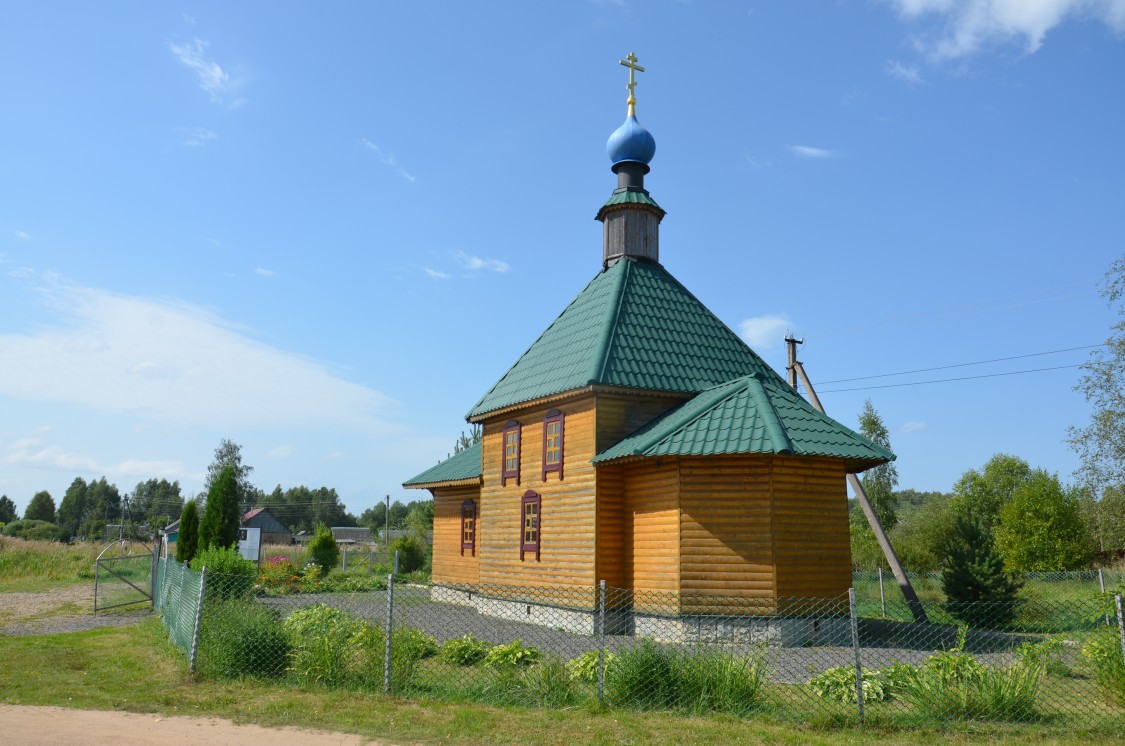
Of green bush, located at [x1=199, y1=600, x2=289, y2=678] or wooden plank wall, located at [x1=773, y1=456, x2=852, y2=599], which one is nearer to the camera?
green bush, located at [x1=199, y1=600, x2=289, y2=678]

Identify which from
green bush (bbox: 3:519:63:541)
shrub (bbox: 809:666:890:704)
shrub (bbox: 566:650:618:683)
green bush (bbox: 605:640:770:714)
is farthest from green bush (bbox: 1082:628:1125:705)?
green bush (bbox: 3:519:63:541)

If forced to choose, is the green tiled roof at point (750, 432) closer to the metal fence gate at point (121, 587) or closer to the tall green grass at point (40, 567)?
the metal fence gate at point (121, 587)

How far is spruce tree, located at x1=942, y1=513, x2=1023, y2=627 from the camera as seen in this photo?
16266 millimetres

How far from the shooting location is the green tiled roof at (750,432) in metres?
13.0

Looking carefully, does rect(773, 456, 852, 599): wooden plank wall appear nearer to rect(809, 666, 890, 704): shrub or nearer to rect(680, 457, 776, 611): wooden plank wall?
rect(680, 457, 776, 611): wooden plank wall

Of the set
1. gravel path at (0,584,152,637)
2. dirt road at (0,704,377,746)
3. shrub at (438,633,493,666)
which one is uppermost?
shrub at (438,633,493,666)

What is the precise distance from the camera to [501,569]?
1769 centimetres

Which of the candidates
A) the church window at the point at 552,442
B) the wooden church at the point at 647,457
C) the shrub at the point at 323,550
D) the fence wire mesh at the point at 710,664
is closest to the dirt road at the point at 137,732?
the fence wire mesh at the point at 710,664

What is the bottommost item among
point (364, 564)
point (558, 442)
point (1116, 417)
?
point (364, 564)

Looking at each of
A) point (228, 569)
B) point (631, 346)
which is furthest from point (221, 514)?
point (631, 346)

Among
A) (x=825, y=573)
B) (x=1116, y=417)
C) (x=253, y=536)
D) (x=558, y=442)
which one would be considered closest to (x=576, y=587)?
(x=558, y=442)

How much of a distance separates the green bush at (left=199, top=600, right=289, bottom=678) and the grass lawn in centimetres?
27

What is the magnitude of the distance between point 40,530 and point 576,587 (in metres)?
74.7

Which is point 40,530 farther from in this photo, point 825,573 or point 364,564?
point 825,573
